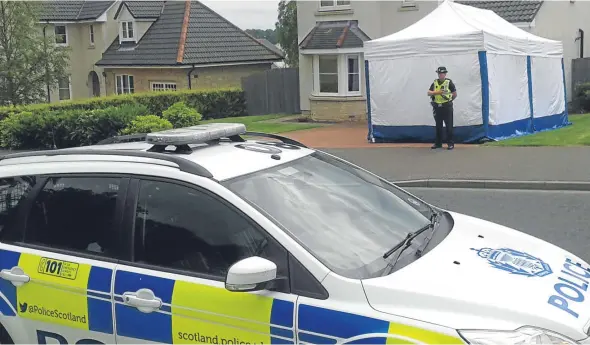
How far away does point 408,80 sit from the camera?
1725 centimetres

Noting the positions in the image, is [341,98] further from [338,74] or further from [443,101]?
[443,101]

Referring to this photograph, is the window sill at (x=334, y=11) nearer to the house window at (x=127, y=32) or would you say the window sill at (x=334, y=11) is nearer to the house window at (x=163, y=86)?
the house window at (x=163, y=86)

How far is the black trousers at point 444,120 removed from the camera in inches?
612

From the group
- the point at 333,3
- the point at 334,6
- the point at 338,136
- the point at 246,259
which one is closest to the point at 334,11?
the point at 334,6

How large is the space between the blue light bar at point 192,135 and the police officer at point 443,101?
1157 cm

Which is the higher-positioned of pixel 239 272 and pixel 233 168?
pixel 233 168

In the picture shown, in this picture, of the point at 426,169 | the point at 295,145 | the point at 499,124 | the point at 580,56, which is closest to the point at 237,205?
the point at 295,145

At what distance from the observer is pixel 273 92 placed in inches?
1136

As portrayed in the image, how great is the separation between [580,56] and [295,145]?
2410 centimetres

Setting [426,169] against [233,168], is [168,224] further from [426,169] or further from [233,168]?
[426,169]

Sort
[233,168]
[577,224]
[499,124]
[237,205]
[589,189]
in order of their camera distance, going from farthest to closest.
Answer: [499,124] < [589,189] < [577,224] < [233,168] < [237,205]

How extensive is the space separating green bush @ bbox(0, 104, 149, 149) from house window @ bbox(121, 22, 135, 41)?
47.9 ft

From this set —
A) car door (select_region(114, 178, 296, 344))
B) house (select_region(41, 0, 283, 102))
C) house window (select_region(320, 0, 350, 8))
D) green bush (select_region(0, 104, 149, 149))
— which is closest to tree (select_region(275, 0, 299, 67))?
house (select_region(41, 0, 283, 102))

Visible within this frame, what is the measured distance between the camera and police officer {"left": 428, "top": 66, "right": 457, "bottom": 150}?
15469mm
